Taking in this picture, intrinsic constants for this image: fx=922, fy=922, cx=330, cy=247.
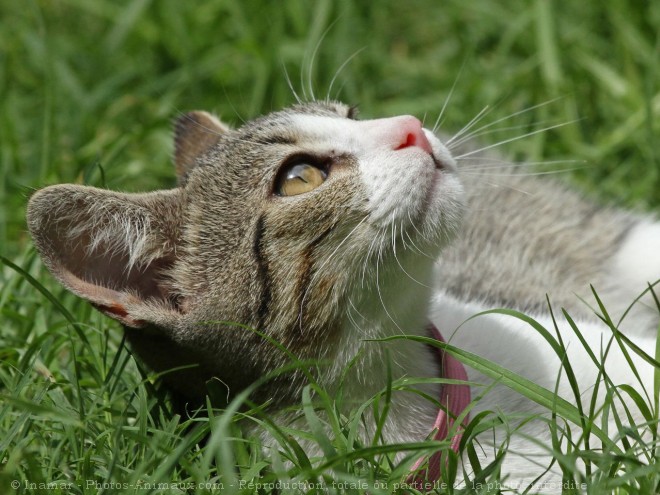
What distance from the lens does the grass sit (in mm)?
4641

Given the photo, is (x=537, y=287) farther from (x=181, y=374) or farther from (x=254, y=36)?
(x=254, y=36)

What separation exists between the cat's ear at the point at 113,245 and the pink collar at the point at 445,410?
0.91 m

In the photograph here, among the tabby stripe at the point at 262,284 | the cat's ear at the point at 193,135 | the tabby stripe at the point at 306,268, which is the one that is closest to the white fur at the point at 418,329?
the tabby stripe at the point at 306,268

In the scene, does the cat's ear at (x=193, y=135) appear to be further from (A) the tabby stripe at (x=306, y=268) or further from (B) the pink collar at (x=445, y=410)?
(B) the pink collar at (x=445, y=410)

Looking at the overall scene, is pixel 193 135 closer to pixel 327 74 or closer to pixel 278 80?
pixel 278 80

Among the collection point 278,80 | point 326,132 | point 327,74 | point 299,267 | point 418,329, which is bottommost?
point 418,329

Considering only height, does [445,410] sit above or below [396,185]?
below

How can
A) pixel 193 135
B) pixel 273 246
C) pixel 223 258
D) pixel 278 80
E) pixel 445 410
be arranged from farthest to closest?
pixel 278 80, pixel 193 135, pixel 223 258, pixel 273 246, pixel 445 410

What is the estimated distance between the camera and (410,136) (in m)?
2.96

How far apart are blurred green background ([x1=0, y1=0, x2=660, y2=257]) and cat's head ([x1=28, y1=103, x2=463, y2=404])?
1.75 meters

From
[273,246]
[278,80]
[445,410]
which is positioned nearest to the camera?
[445,410]

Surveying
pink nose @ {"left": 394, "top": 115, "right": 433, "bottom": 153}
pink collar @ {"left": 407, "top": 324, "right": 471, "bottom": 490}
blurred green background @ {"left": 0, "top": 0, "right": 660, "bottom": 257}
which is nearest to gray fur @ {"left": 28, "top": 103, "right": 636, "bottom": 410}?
pink nose @ {"left": 394, "top": 115, "right": 433, "bottom": 153}

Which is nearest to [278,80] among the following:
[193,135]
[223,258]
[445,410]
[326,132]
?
[193,135]

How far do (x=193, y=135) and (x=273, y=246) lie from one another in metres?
1.18
